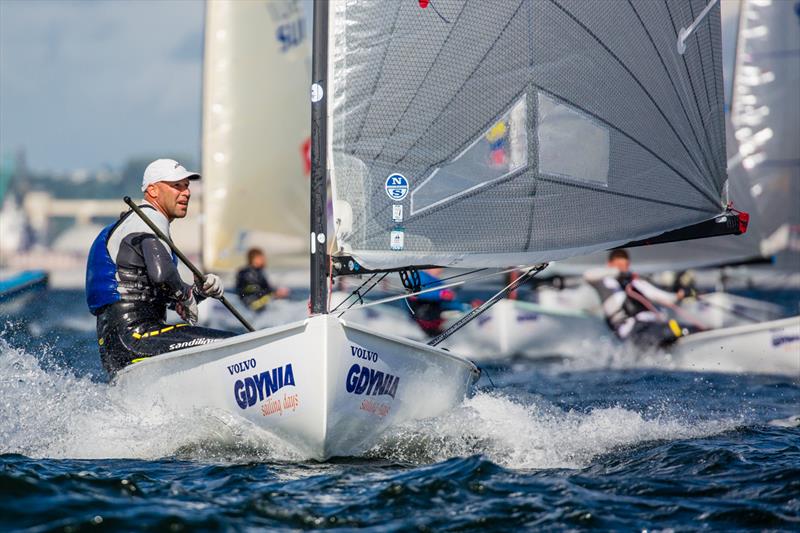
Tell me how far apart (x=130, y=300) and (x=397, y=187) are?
→ 1.48 m

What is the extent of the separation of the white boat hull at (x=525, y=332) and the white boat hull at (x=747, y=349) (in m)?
1.77

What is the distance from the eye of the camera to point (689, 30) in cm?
607

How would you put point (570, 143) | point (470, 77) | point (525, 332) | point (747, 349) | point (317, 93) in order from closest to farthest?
point (317, 93) → point (470, 77) → point (570, 143) → point (747, 349) → point (525, 332)

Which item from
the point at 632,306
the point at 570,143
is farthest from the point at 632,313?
the point at 570,143

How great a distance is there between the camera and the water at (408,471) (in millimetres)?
3717

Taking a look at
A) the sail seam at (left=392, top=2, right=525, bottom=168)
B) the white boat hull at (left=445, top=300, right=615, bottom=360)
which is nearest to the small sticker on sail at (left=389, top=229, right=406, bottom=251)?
the sail seam at (left=392, top=2, right=525, bottom=168)

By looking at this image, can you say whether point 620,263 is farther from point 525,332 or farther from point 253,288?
point 253,288

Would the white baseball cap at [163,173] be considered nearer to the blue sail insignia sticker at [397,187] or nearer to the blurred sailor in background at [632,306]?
the blue sail insignia sticker at [397,187]

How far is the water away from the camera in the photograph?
3717 mm

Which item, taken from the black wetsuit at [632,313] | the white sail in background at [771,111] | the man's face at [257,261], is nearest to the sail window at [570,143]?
the black wetsuit at [632,313]

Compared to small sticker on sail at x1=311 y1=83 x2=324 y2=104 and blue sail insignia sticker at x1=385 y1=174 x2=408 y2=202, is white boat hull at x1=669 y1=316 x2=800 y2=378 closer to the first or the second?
blue sail insignia sticker at x1=385 y1=174 x2=408 y2=202

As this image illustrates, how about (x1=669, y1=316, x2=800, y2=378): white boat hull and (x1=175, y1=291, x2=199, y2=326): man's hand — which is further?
(x1=669, y1=316, x2=800, y2=378): white boat hull

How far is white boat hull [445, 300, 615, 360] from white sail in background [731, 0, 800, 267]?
3.32 m

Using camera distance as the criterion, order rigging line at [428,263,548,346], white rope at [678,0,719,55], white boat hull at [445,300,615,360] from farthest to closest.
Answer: white boat hull at [445,300,615,360] → white rope at [678,0,719,55] → rigging line at [428,263,548,346]
